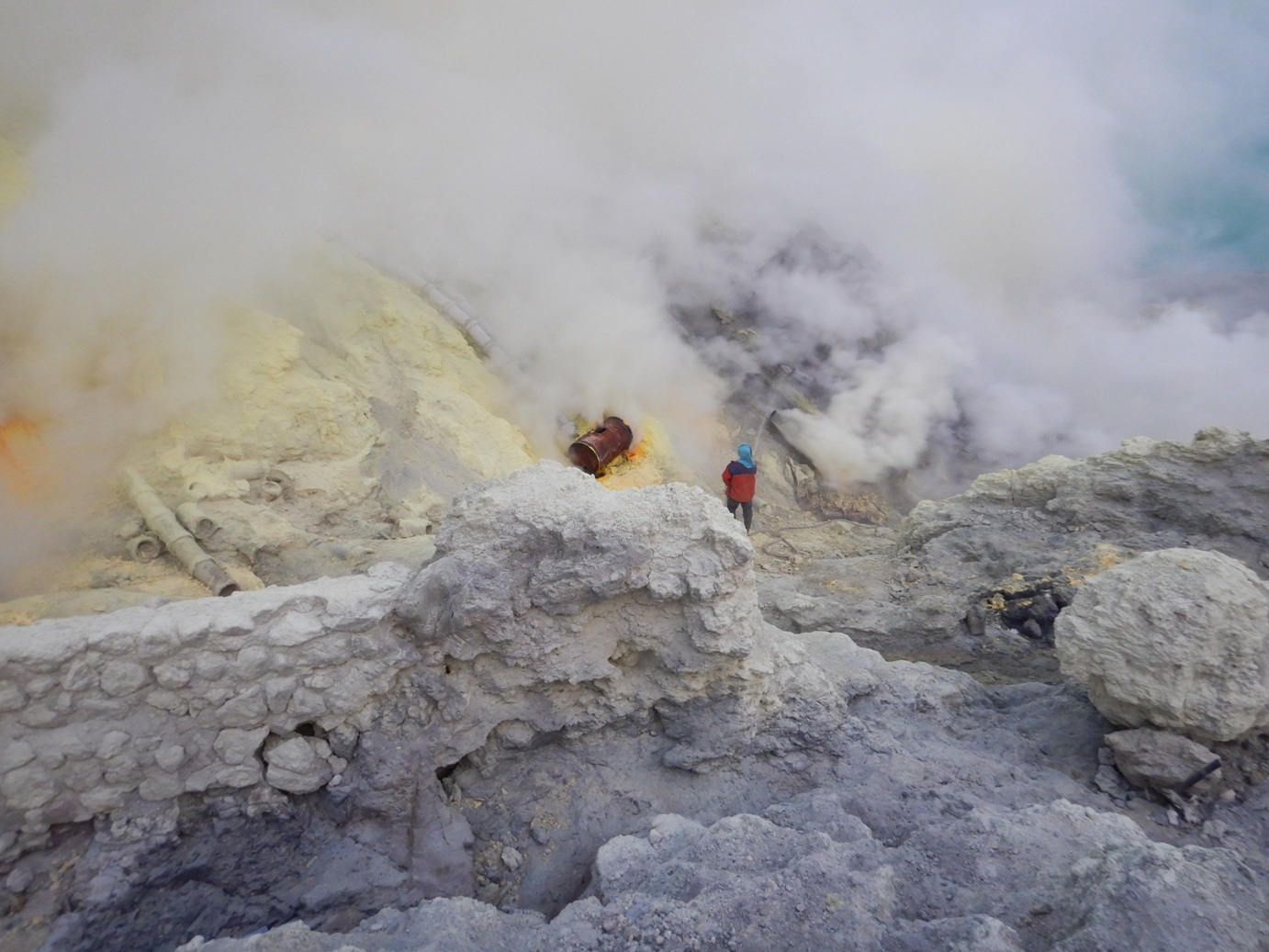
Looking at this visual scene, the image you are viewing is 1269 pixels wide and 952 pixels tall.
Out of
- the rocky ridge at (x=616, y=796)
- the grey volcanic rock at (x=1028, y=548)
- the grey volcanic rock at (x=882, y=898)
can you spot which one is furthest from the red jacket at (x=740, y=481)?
the grey volcanic rock at (x=882, y=898)

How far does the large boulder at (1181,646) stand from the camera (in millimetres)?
2402

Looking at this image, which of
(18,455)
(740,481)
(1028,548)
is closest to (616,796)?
(1028,548)

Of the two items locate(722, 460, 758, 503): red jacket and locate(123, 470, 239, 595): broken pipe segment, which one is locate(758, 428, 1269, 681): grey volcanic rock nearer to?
locate(722, 460, 758, 503): red jacket

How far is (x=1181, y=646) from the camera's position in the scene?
2.44 m

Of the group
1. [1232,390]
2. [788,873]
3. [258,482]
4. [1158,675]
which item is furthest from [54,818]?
[1232,390]

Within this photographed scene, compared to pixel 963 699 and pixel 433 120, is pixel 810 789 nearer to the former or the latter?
pixel 963 699

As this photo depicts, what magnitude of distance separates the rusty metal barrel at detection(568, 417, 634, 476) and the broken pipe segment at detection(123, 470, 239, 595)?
155 inches

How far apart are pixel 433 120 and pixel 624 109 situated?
3191 mm

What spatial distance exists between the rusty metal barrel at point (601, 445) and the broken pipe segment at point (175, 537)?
393cm

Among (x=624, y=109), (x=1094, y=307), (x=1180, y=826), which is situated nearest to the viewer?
(x=1180, y=826)

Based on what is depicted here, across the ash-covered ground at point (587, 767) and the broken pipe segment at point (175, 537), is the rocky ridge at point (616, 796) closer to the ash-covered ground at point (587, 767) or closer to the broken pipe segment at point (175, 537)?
the ash-covered ground at point (587, 767)

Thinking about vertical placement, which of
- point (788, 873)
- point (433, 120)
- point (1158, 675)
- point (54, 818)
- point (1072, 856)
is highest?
point (433, 120)

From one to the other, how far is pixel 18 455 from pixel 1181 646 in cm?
607

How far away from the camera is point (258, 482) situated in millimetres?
4703
